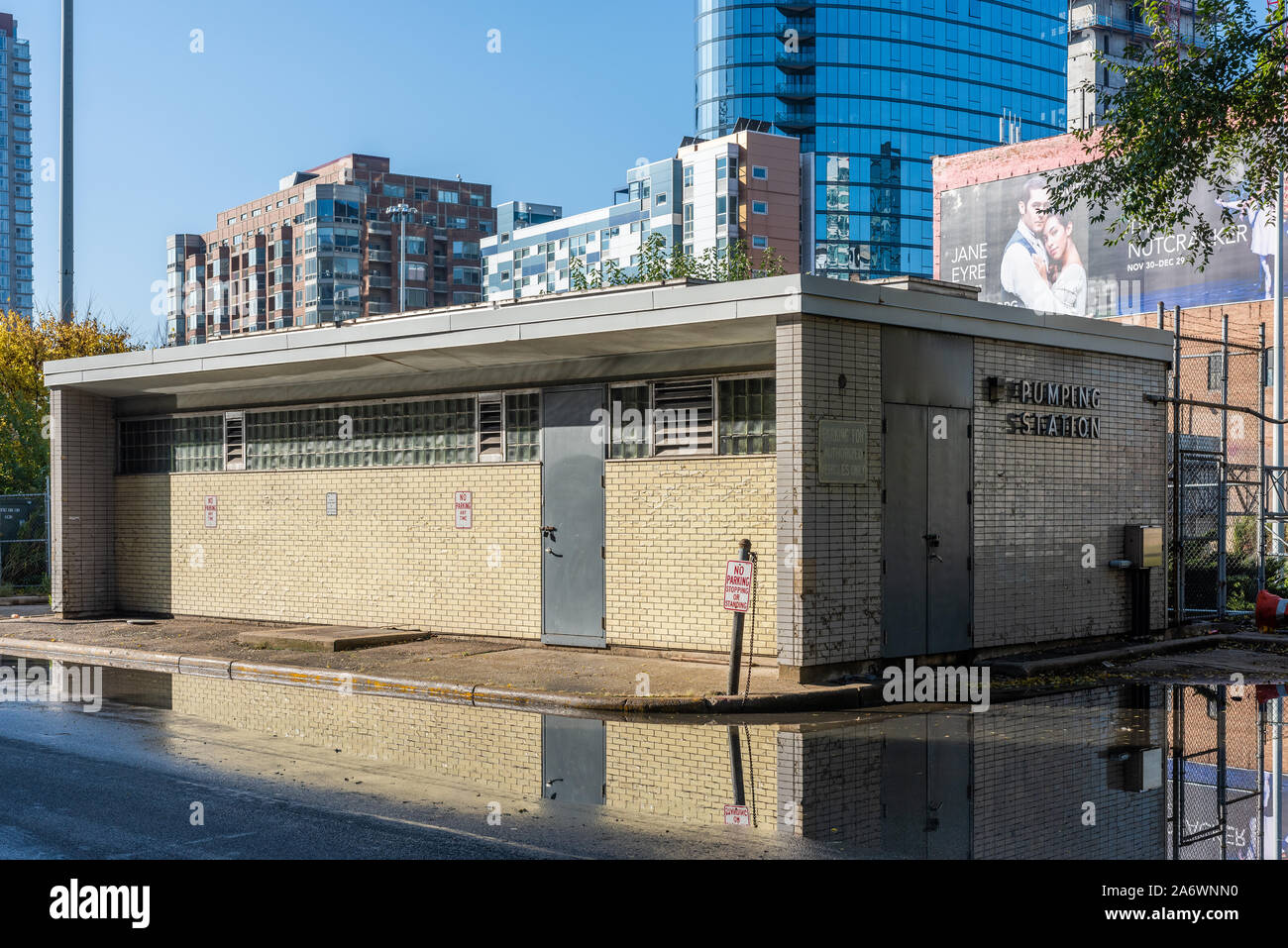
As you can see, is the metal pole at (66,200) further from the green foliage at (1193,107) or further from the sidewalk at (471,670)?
the green foliage at (1193,107)

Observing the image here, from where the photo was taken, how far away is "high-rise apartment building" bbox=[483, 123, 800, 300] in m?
108

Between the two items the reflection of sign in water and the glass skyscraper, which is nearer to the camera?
the reflection of sign in water

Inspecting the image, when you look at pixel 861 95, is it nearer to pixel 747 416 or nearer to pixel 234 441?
pixel 234 441

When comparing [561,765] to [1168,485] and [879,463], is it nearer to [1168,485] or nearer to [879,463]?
[879,463]

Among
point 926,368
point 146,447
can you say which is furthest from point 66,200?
point 926,368

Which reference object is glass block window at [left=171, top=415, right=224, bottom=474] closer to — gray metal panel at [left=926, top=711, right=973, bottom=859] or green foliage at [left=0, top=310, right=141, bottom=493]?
green foliage at [left=0, top=310, right=141, bottom=493]

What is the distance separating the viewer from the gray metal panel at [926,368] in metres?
13.6

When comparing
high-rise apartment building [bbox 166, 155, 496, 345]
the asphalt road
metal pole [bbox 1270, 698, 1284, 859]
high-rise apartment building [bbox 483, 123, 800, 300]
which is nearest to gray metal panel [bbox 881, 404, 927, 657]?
metal pole [bbox 1270, 698, 1284, 859]

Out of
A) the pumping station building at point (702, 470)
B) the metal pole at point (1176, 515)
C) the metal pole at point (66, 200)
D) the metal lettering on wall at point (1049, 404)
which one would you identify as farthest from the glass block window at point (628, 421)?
the metal pole at point (66, 200)

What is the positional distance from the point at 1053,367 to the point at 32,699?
12.2m

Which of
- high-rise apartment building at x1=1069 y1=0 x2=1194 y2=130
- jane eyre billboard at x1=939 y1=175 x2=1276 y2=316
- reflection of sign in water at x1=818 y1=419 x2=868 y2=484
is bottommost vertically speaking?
reflection of sign in water at x1=818 y1=419 x2=868 y2=484

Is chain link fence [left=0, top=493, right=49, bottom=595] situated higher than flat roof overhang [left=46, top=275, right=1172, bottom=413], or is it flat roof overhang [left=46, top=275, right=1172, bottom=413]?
flat roof overhang [left=46, top=275, right=1172, bottom=413]

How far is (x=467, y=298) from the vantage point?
13300 cm

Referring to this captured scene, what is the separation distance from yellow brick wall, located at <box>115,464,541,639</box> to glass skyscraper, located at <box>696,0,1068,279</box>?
340 feet
